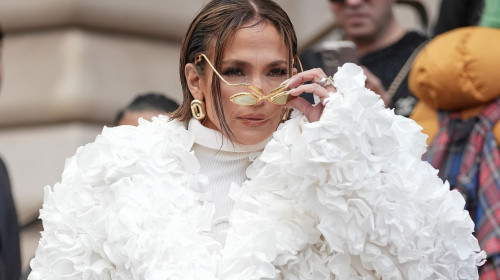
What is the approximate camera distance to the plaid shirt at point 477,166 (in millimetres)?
4582

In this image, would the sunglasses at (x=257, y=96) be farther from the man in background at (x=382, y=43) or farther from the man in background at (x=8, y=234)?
the man in background at (x=8, y=234)

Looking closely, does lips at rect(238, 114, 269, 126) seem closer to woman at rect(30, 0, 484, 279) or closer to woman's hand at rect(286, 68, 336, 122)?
woman at rect(30, 0, 484, 279)

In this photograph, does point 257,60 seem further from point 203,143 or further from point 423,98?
point 423,98

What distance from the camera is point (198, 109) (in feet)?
12.5

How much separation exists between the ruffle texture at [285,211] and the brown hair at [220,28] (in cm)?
17

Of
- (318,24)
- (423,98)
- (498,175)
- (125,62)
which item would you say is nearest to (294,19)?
(318,24)

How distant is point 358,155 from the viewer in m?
3.36

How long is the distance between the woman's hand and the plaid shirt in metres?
Result: 1.33

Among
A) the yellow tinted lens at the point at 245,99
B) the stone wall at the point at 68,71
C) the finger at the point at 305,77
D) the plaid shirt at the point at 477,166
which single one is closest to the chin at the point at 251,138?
the yellow tinted lens at the point at 245,99

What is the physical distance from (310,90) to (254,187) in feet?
1.18

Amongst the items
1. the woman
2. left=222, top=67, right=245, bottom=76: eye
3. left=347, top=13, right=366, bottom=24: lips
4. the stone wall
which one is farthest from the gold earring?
the stone wall

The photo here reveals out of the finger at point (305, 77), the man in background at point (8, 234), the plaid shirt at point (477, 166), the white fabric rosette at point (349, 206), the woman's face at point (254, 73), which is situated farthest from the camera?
the man in background at point (8, 234)

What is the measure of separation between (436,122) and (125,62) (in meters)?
2.82

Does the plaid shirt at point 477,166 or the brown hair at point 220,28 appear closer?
the brown hair at point 220,28
